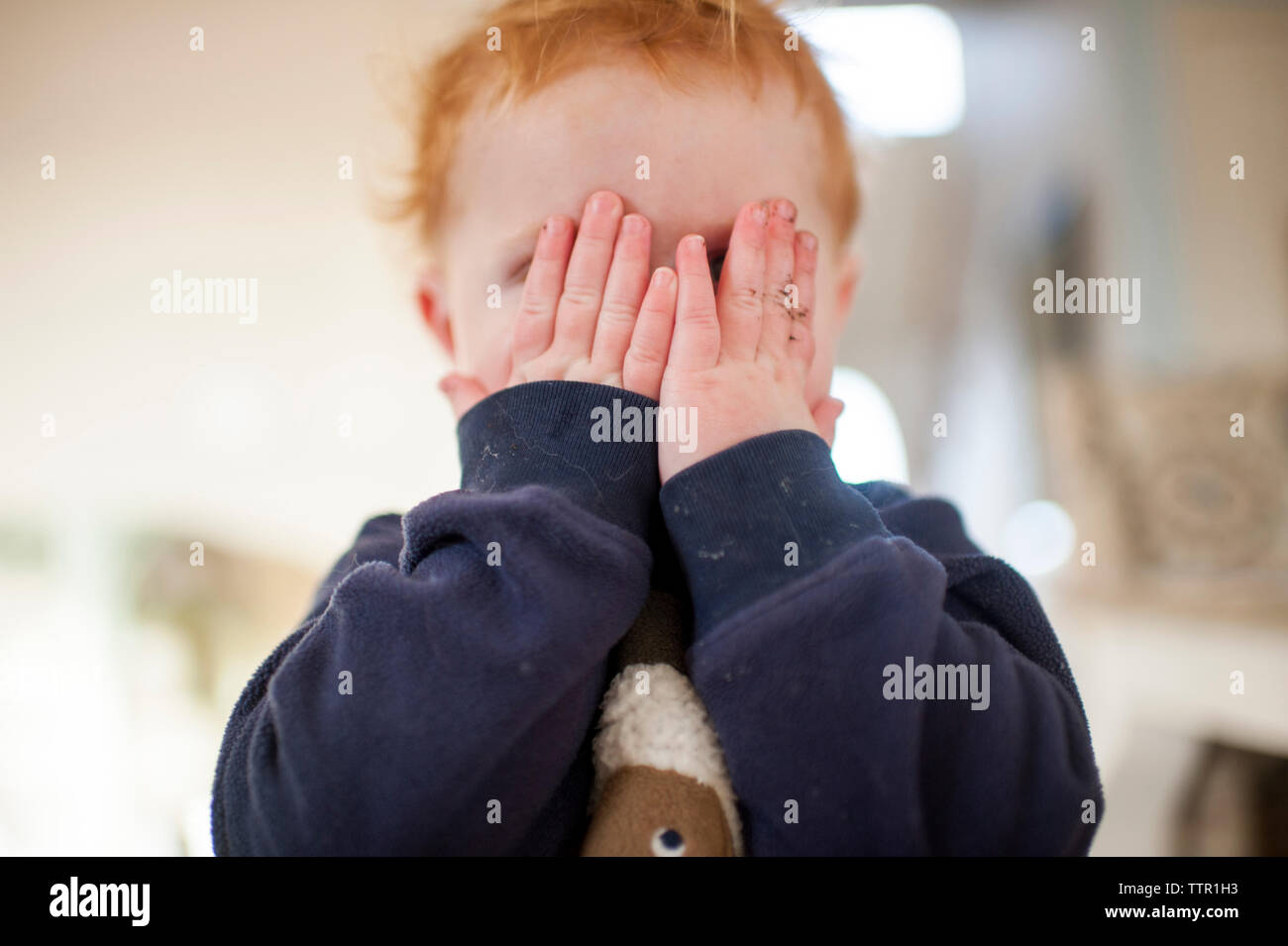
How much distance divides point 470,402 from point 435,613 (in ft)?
0.77

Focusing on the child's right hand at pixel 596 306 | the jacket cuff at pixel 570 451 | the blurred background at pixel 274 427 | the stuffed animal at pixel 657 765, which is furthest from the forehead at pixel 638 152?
the blurred background at pixel 274 427

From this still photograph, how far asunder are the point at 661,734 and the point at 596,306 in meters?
0.28

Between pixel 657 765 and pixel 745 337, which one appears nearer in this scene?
pixel 657 765

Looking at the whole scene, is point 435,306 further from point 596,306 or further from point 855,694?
point 855,694

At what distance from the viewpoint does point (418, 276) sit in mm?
787

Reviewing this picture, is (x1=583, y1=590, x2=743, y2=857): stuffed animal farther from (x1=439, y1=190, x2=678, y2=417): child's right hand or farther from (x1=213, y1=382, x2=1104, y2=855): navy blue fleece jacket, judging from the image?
(x1=439, y1=190, x2=678, y2=417): child's right hand

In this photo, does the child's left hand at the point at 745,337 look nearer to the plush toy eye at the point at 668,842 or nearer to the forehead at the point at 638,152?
the forehead at the point at 638,152

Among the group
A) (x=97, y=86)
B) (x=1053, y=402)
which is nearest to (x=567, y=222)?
(x=97, y=86)

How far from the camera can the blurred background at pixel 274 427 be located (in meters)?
1.48

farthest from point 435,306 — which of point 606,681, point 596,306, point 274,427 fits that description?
point 274,427

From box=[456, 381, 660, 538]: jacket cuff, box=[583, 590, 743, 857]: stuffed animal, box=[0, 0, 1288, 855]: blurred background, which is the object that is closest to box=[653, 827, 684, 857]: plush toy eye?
box=[583, 590, 743, 857]: stuffed animal

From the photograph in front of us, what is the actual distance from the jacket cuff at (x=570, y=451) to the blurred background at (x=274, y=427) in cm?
71

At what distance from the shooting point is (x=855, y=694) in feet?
1.40
